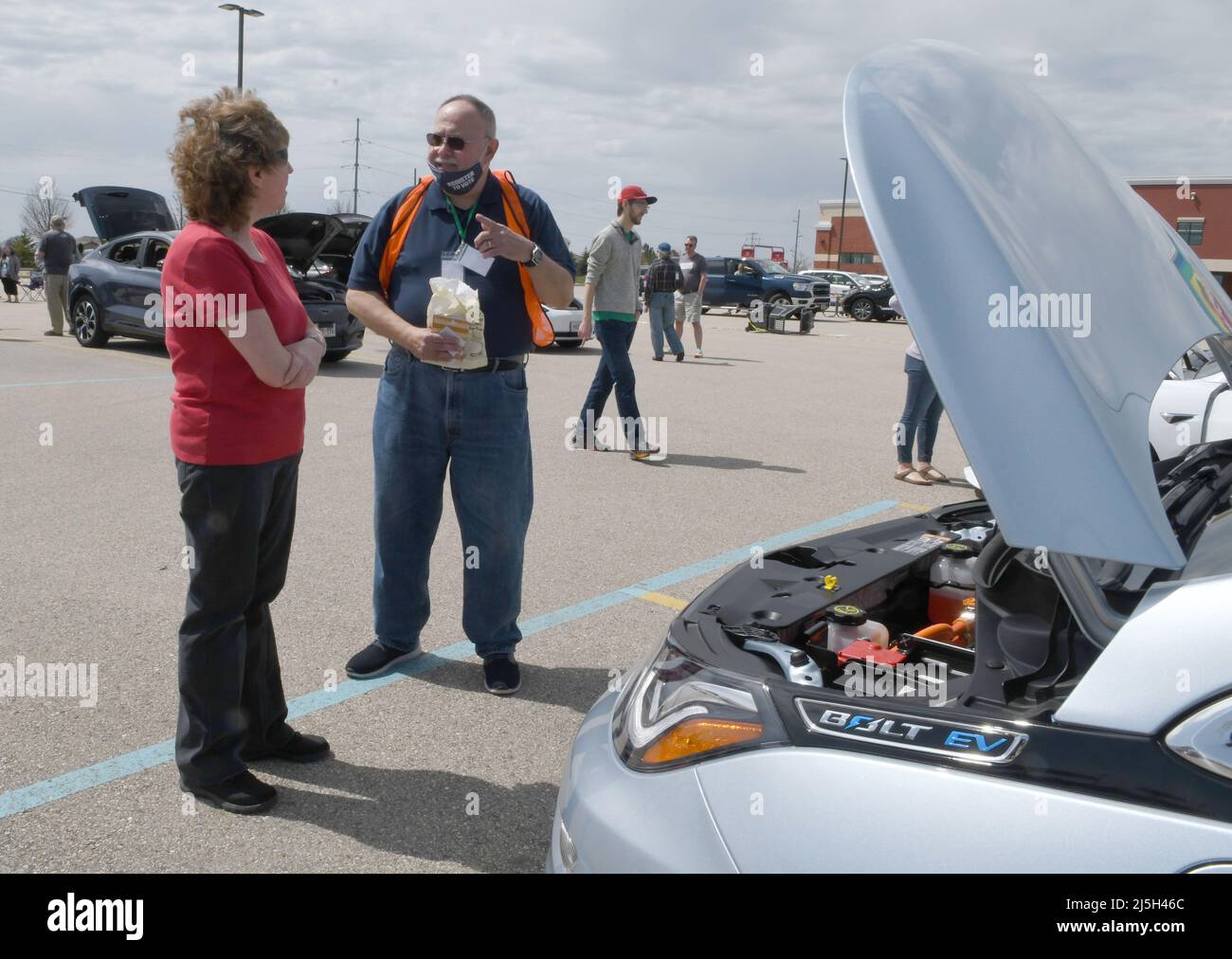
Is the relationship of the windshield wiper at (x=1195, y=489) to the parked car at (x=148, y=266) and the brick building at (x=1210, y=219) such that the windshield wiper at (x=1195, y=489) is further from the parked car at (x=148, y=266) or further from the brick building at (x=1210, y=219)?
the brick building at (x=1210, y=219)

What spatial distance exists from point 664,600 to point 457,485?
1.38 meters

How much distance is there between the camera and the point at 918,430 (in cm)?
745

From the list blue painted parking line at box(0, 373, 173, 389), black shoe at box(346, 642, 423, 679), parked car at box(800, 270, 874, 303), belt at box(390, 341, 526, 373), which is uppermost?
parked car at box(800, 270, 874, 303)

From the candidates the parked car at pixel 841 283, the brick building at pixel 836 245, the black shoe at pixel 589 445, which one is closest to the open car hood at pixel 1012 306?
the black shoe at pixel 589 445

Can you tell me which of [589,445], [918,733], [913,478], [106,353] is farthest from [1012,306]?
[106,353]

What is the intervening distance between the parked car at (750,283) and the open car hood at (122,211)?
625 inches

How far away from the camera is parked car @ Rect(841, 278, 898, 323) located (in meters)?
30.2

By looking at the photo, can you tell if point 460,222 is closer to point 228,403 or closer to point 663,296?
point 228,403

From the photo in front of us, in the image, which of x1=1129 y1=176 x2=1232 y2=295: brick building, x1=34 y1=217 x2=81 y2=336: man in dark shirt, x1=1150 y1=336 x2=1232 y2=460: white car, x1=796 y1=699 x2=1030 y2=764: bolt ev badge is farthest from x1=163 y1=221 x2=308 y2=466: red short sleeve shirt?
x1=1129 y1=176 x2=1232 y2=295: brick building

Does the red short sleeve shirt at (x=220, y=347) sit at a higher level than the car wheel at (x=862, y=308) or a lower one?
lower

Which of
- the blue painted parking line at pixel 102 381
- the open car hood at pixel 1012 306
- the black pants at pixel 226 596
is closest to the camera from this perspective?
the open car hood at pixel 1012 306

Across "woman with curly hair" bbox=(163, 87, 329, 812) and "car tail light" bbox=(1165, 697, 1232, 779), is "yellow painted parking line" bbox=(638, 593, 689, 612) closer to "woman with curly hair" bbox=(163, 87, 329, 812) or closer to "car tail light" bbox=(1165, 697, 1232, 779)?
"woman with curly hair" bbox=(163, 87, 329, 812)

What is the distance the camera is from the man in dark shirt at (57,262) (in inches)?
565
